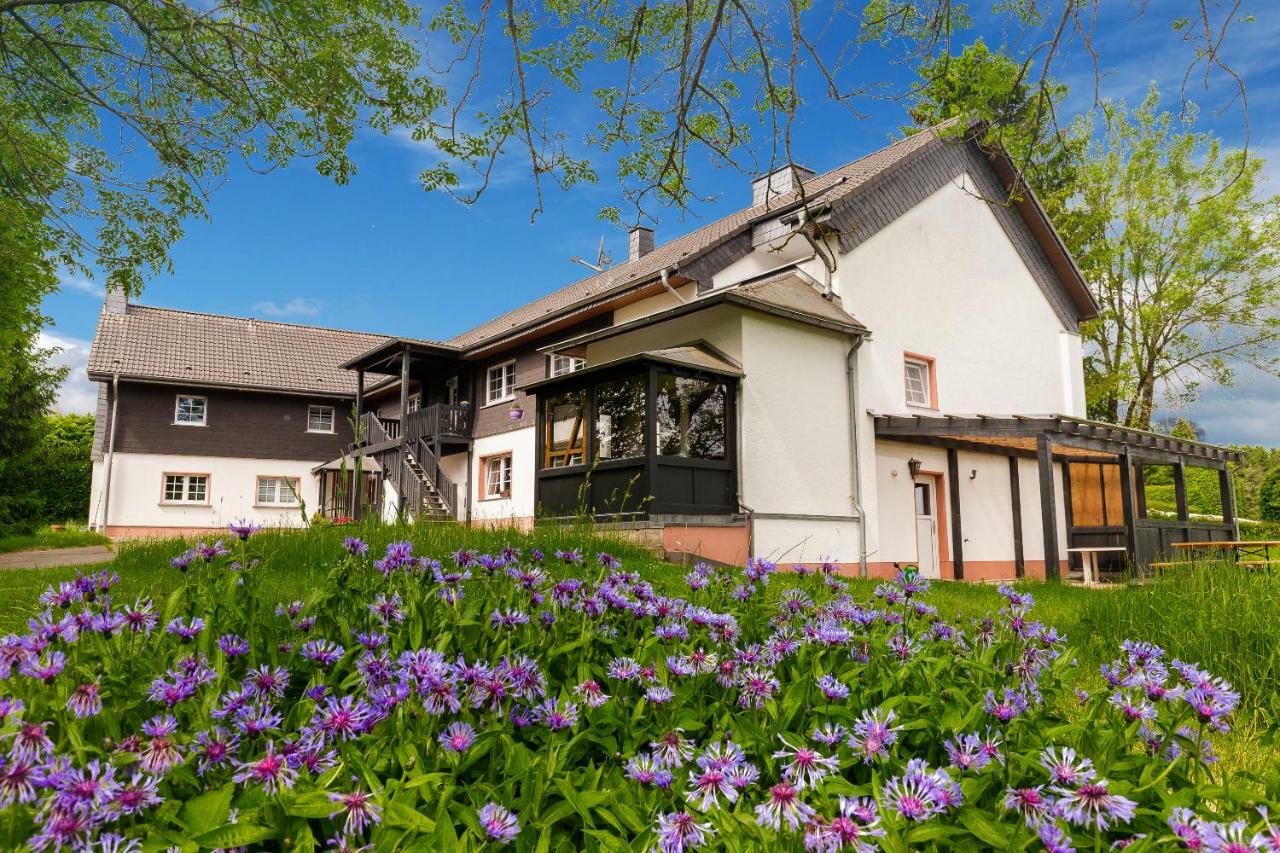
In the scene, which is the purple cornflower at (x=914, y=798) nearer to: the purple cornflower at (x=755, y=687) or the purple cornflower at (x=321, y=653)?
the purple cornflower at (x=755, y=687)

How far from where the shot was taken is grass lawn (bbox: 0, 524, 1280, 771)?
152 inches

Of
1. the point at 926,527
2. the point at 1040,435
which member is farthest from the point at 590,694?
the point at 926,527

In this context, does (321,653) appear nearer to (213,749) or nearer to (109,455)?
(213,749)

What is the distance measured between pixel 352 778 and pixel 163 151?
7841 millimetres

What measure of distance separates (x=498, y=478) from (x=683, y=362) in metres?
8.56

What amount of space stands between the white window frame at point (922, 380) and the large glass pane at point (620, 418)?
6.24 metres

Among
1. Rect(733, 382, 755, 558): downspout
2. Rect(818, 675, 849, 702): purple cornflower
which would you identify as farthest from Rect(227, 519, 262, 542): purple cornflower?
Rect(733, 382, 755, 558): downspout

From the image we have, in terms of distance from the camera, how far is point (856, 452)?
1409cm

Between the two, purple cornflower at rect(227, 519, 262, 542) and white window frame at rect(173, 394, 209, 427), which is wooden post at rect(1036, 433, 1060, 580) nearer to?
purple cornflower at rect(227, 519, 262, 542)

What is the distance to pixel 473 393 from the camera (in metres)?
20.8

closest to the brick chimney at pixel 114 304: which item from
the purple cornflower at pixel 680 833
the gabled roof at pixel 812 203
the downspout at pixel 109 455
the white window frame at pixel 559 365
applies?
the downspout at pixel 109 455

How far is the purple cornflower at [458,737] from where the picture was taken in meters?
1.69

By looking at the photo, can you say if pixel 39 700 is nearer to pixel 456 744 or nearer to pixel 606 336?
pixel 456 744

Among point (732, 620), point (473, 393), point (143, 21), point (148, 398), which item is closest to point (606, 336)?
point (473, 393)
